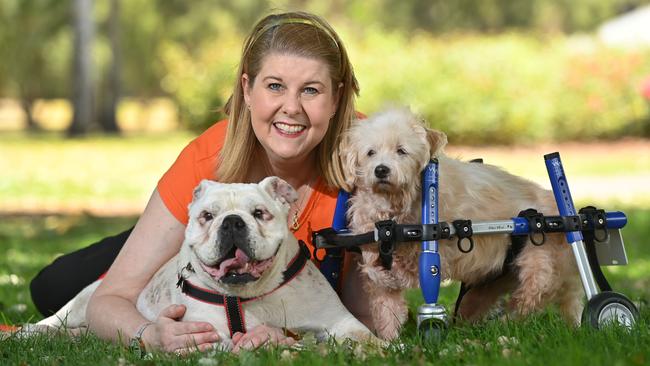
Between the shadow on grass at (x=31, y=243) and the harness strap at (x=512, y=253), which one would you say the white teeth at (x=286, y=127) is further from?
the shadow on grass at (x=31, y=243)

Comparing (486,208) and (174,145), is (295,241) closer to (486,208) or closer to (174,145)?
(486,208)

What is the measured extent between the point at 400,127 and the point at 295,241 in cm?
73

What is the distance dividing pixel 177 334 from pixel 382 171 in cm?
116

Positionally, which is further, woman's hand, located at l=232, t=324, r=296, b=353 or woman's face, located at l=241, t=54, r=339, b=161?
woman's face, located at l=241, t=54, r=339, b=161

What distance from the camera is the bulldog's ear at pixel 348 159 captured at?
4598mm

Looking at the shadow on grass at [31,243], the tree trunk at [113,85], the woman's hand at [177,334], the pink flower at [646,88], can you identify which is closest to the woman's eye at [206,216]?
the woman's hand at [177,334]

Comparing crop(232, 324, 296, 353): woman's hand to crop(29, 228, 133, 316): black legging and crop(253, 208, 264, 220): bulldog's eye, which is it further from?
crop(29, 228, 133, 316): black legging

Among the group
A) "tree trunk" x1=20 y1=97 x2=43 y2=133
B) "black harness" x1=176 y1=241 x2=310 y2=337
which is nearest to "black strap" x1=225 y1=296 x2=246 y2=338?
"black harness" x1=176 y1=241 x2=310 y2=337

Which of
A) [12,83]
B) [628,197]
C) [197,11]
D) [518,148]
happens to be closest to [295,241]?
[628,197]

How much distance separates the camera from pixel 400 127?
454 cm

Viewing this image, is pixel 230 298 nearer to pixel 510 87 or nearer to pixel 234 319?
pixel 234 319

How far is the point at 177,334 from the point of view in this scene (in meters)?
3.99

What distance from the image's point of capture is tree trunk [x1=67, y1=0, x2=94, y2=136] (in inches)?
1045

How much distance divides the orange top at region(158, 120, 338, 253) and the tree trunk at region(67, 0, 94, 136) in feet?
74.5
